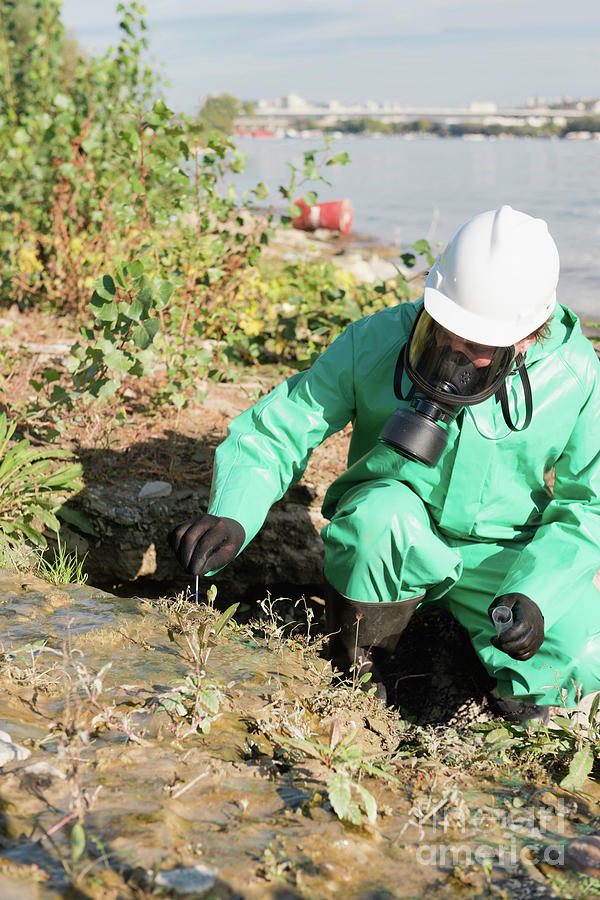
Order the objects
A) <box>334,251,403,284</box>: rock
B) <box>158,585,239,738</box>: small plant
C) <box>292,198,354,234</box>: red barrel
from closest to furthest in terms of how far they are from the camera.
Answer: <box>158,585,239,738</box>: small plant < <box>334,251,403,284</box>: rock < <box>292,198,354,234</box>: red barrel

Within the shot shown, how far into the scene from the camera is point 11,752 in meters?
1.72

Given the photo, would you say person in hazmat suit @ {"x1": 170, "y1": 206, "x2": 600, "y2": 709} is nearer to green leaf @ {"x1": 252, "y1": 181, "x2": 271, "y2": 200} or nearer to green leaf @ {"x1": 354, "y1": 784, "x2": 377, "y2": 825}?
green leaf @ {"x1": 354, "y1": 784, "x2": 377, "y2": 825}

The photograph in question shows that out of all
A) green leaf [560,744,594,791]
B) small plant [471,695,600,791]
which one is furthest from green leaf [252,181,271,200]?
green leaf [560,744,594,791]

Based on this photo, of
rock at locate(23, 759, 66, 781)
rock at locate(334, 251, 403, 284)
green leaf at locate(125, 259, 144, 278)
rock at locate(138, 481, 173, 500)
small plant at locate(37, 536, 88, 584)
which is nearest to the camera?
rock at locate(23, 759, 66, 781)

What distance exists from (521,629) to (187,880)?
122 centimetres

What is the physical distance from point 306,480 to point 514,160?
35430 mm

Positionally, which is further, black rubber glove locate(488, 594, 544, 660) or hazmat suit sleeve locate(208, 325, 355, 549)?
hazmat suit sleeve locate(208, 325, 355, 549)

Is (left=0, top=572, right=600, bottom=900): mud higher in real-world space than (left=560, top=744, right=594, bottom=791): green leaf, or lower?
higher

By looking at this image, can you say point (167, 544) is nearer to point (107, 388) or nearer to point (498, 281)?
point (107, 388)

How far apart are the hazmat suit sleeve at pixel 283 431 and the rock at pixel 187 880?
1.16 meters

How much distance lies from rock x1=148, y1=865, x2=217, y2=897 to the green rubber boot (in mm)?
1102

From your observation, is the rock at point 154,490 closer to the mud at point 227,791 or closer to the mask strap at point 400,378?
the mud at point 227,791

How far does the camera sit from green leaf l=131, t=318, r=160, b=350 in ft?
11.2

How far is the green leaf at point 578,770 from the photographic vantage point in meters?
2.07
